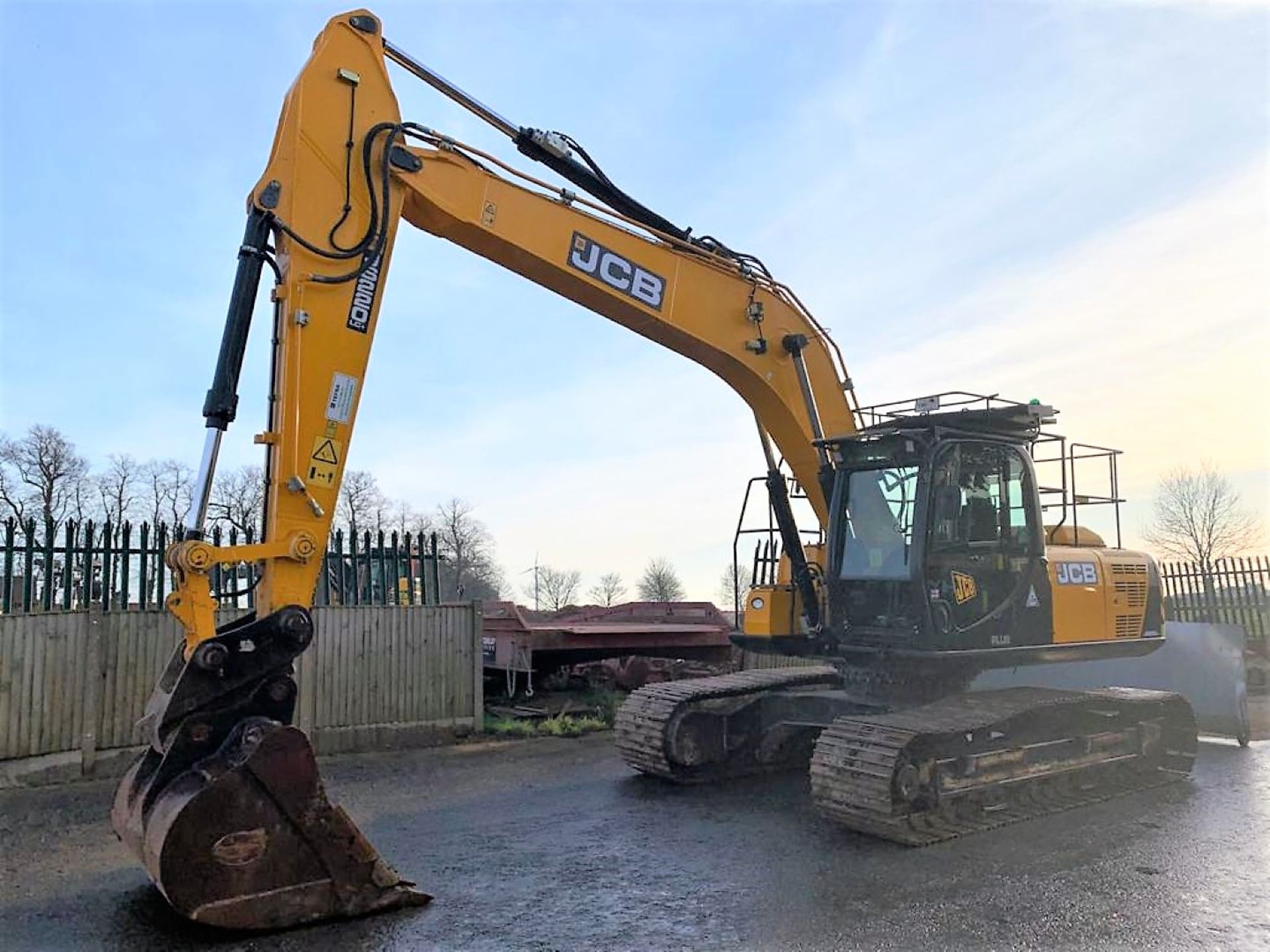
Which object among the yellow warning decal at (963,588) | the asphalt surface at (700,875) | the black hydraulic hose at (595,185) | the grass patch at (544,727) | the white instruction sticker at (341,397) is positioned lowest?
the asphalt surface at (700,875)

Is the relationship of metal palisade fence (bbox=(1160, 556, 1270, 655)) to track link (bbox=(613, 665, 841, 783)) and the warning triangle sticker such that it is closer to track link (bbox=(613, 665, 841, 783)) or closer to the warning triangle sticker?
track link (bbox=(613, 665, 841, 783))

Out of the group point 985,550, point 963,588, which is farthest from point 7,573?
point 985,550

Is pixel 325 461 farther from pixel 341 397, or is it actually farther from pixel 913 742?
pixel 913 742

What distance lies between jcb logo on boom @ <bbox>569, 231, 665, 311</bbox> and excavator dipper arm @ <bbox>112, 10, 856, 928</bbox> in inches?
0.5

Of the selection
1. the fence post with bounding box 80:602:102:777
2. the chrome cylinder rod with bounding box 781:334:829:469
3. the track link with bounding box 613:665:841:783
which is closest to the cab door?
the chrome cylinder rod with bounding box 781:334:829:469

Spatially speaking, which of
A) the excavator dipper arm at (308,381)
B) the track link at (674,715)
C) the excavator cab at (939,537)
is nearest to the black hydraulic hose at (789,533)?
the excavator cab at (939,537)

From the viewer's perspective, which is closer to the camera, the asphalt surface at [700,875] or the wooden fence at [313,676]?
the asphalt surface at [700,875]

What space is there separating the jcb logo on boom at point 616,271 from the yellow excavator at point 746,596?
0.06 feet

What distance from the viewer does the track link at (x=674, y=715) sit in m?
8.35

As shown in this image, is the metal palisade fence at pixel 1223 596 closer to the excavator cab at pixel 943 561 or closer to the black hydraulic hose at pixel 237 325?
the excavator cab at pixel 943 561

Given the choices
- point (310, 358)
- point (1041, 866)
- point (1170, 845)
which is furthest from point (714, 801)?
point (310, 358)

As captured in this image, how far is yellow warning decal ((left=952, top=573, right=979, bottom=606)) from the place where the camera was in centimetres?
729

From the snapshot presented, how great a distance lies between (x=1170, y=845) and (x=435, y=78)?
23.1 feet

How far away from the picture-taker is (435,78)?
20.9ft
